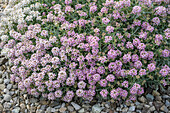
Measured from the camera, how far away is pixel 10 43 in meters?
3.81

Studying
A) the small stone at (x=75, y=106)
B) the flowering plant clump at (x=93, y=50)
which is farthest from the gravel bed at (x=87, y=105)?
the flowering plant clump at (x=93, y=50)

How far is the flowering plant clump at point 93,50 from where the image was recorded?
320cm

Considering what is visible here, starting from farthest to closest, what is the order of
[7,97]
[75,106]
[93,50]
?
[7,97]
[75,106]
[93,50]

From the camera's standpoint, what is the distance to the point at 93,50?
10.6ft

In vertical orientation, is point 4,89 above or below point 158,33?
below

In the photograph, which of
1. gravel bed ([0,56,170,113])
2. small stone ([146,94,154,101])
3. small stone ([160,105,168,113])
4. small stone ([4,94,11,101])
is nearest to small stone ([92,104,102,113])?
gravel bed ([0,56,170,113])

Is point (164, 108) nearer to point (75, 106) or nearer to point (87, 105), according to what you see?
point (87, 105)

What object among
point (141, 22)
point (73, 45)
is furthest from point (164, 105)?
point (73, 45)

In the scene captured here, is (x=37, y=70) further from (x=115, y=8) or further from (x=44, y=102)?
(x=115, y=8)

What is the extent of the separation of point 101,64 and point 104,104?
693mm

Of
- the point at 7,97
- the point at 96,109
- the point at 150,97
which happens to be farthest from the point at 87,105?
the point at 7,97

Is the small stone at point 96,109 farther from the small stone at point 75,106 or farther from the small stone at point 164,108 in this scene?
the small stone at point 164,108

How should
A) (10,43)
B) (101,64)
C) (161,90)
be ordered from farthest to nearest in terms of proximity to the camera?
1. (10,43)
2. (161,90)
3. (101,64)

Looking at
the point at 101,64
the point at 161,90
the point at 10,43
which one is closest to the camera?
the point at 101,64
